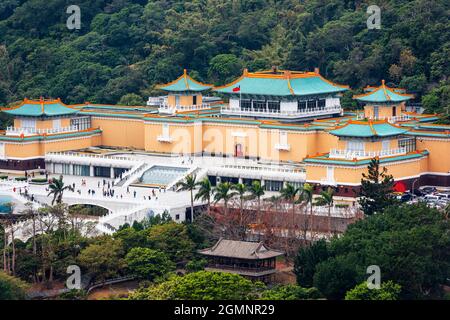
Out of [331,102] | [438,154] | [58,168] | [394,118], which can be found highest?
[331,102]

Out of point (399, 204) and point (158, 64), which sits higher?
point (158, 64)

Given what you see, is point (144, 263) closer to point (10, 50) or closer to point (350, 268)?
point (350, 268)

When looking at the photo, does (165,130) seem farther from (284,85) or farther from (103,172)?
(284,85)

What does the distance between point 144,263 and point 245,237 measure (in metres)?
6.64

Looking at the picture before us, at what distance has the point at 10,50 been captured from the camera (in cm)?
13725

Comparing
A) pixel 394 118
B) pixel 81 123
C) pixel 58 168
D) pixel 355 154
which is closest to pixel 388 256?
pixel 355 154

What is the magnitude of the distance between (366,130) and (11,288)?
25544 millimetres

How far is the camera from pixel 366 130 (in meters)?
98.0

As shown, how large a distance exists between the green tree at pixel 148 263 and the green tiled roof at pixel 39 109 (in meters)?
25.1

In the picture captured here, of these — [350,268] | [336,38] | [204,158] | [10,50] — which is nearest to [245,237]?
[350,268]

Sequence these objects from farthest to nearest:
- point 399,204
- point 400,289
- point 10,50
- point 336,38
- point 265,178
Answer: point 10,50 → point 336,38 → point 265,178 → point 399,204 → point 400,289

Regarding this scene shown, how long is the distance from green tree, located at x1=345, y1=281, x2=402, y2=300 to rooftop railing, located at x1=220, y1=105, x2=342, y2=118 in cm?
2750

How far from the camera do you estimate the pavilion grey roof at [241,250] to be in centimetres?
8550

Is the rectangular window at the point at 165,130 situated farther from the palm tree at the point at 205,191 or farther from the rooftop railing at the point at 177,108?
the palm tree at the point at 205,191
